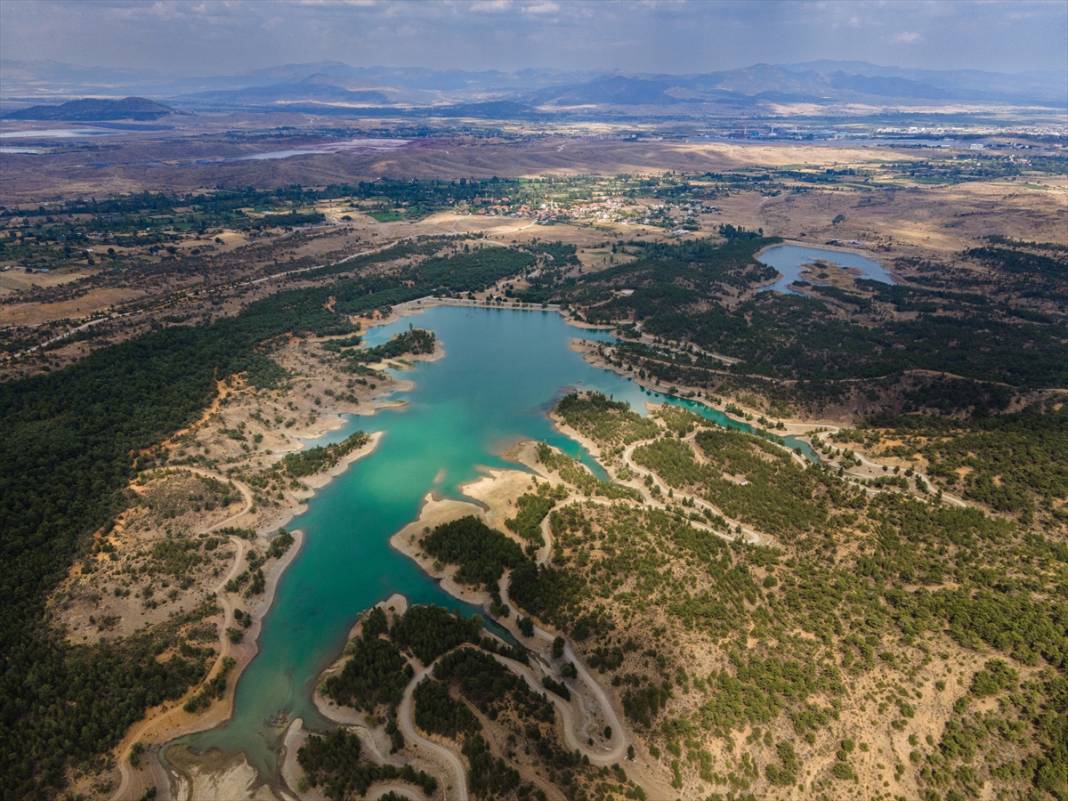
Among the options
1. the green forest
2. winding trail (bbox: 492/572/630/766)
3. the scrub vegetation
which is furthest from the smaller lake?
winding trail (bbox: 492/572/630/766)

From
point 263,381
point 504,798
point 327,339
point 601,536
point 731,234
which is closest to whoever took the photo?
point 504,798

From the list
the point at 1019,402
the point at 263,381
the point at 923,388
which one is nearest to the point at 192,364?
the point at 263,381

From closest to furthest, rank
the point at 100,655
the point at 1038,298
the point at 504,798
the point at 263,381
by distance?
the point at 504,798 < the point at 100,655 < the point at 263,381 < the point at 1038,298

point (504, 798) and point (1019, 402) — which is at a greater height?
point (1019, 402)

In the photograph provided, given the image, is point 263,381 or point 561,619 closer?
point 561,619

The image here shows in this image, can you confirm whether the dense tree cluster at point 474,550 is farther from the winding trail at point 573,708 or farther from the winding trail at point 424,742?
the winding trail at point 424,742

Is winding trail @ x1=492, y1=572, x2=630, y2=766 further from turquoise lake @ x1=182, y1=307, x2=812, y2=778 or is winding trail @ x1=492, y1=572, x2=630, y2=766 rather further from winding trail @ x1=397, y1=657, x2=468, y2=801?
turquoise lake @ x1=182, y1=307, x2=812, y2=778

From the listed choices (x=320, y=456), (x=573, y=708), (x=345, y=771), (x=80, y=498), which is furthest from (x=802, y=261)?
(x=80, y=498)

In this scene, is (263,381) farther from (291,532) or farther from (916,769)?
(916,769)
